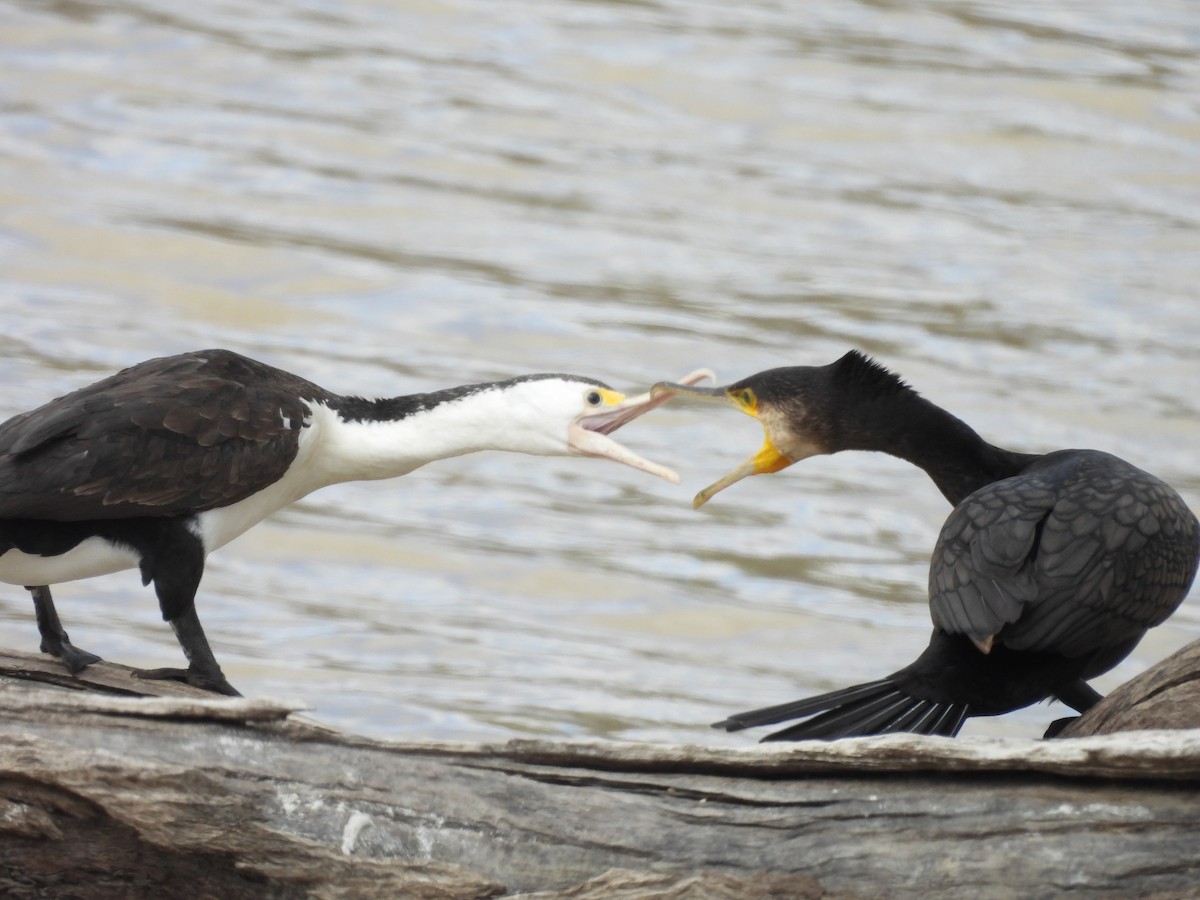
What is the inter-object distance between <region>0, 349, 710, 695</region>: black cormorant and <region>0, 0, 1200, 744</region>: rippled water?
6.81ft

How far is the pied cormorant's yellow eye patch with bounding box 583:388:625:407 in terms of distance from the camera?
4652 millimetres

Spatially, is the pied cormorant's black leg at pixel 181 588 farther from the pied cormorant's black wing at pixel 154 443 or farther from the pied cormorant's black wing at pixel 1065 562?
the pied cormorant's black wing at pixel 1065 562

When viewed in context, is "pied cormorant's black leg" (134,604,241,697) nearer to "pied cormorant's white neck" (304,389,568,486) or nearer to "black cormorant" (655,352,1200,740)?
"pied cormorant's white neck" (304,389,568,486)

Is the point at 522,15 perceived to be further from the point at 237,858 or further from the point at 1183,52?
the point at 237,858

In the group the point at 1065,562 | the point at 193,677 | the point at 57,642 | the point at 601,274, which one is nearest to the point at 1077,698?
the point at 1065,562

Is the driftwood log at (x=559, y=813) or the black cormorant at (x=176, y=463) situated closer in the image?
the driftwood log at (x=559, y=813)

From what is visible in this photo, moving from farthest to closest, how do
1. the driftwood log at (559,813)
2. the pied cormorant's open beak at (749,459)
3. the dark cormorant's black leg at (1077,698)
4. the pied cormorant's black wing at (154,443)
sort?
the pied cormorant's open beak at (749,459), the dark cormorant's black leg at (1077,698), the pied cormorant's black wing at (154,443), the driftwood log at (559,813)

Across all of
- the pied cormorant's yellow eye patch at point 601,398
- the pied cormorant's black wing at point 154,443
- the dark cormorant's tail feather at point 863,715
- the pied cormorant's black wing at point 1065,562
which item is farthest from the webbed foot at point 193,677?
the pied cormorant's black wing at point 1065,562

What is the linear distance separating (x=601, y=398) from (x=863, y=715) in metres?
→ 1.28

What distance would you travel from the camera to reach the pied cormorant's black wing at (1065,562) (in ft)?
12.0

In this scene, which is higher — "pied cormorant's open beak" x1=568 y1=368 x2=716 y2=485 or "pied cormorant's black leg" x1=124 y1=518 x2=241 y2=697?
"pied cormorant's open beak" x1=568 y1=368 x2=716 y2=485

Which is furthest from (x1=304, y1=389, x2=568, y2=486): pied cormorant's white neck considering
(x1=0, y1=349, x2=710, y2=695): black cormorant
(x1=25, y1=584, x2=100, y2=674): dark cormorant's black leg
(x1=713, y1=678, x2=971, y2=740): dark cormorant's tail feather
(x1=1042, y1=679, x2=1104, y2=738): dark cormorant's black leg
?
(x1=1042, y1=679, x2=1104, y2=738): dark cormorant's black leg

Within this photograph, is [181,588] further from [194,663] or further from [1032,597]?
[1032,597]

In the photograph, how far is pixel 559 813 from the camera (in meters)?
3.11
